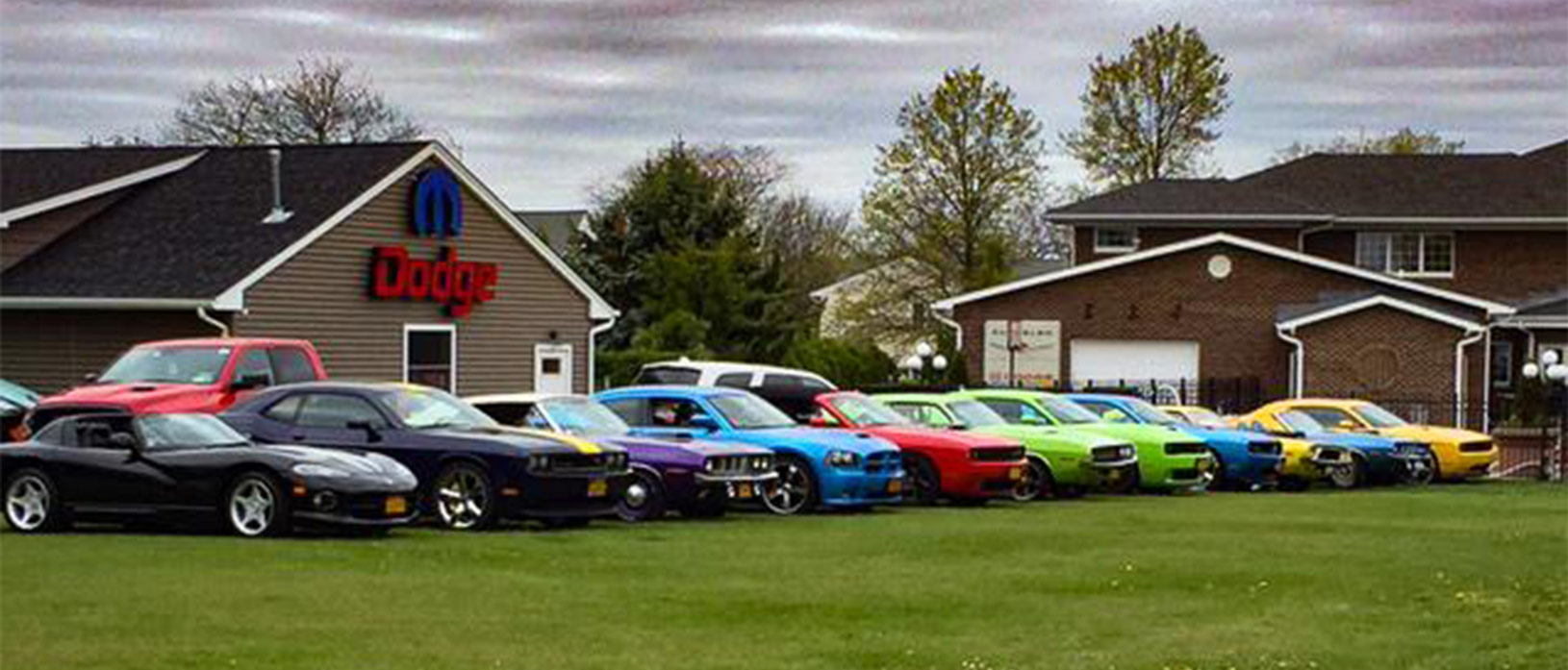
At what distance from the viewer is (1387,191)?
5666cm

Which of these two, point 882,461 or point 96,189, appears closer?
point 882,461

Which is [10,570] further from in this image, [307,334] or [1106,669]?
[307,334]

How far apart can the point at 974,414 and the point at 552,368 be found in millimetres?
14573

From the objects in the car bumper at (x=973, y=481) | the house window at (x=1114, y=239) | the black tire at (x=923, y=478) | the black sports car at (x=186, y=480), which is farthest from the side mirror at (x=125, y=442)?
the house window at (x=1114, y=239)

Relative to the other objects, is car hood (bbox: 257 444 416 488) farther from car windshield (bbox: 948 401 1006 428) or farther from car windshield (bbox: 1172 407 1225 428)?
car windshield (bbox: 1172 407 1225 428)

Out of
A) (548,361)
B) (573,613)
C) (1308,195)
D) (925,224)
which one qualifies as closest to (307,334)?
(548,361)

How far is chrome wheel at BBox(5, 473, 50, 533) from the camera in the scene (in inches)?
754

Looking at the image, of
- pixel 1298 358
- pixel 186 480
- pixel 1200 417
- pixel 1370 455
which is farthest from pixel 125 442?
pixel 1298 358

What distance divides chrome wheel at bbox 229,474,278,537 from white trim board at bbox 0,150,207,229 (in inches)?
730

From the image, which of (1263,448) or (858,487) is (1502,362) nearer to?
(1263,448)

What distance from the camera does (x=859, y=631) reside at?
517 inches

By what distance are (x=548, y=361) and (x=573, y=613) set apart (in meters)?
28.2

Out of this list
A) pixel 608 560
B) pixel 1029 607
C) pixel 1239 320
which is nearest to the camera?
pixel 1029 607

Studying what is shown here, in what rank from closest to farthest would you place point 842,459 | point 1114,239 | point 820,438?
1. point 842,459
2. point 820,438
3. point 1114,239
